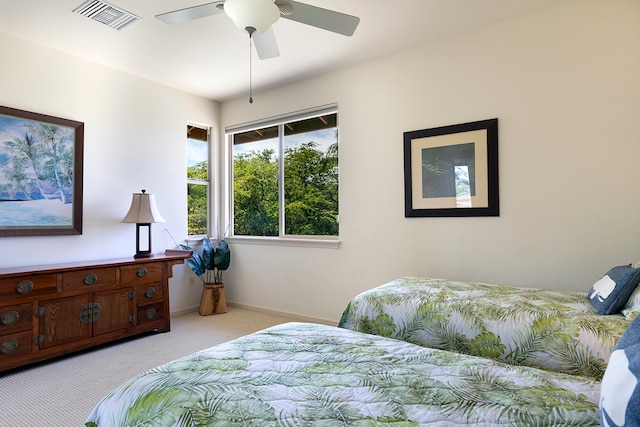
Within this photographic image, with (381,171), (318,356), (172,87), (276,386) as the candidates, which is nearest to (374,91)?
(381,171)

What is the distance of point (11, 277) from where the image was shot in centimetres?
267

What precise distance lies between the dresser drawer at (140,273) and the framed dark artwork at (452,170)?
2600 millimetres

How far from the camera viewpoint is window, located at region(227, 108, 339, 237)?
4004 millimetres

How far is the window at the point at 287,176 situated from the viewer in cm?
400

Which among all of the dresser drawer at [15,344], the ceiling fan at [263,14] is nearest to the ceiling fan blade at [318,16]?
the ceiling fan at [263,14]

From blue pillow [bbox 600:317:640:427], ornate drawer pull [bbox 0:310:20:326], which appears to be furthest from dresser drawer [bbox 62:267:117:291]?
blue pillow [bbox 600:317:640:427]

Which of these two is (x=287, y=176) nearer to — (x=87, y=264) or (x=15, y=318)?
(x=87, y=264)

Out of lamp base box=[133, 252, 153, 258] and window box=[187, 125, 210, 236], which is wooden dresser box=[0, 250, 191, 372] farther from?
window box=[187, 125, 210, 236]

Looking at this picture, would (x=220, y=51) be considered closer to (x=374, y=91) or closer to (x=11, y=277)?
(x=374, y=91)

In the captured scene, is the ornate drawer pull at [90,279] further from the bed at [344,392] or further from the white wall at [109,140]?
the bed at [344,392]

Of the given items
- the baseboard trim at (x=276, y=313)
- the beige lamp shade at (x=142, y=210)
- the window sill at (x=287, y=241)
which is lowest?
the baseboard trim at (x=276, y=313)

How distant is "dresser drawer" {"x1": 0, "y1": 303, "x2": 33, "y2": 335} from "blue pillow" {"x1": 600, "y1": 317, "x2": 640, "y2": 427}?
138 inches

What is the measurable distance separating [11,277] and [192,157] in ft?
8.10

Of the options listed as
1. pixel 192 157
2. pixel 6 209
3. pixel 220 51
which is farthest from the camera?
pixel 192 157
